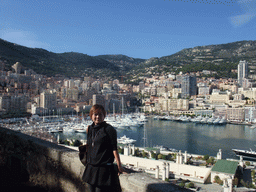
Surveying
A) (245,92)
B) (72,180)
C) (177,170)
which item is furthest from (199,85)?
(72,180)

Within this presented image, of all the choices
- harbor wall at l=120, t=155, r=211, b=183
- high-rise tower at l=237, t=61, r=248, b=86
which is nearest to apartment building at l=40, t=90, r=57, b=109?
harbor wall at l=120, t=155, r=211, b=183

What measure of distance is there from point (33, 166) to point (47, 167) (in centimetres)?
12

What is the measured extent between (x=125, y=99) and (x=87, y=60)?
2675cm

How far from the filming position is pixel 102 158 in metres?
0.73

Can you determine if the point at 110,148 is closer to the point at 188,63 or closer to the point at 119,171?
the point at 119,171

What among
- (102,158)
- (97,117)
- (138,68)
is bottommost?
(102,158)

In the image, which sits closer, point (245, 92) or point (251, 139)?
point (251, 139)

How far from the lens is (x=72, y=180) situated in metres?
0.99

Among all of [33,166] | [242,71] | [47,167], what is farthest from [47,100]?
[242,71]

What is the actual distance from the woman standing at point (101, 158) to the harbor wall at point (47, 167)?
11 cm

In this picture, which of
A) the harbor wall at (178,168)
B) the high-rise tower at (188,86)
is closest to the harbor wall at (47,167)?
the harbor wall at (178,168)

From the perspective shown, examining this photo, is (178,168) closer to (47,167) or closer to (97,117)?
(47,167)

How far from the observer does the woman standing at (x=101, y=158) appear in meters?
0.73

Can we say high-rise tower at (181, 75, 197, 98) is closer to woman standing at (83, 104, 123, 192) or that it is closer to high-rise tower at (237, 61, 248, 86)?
high-rise tower at (237, 61, 248, 86)
